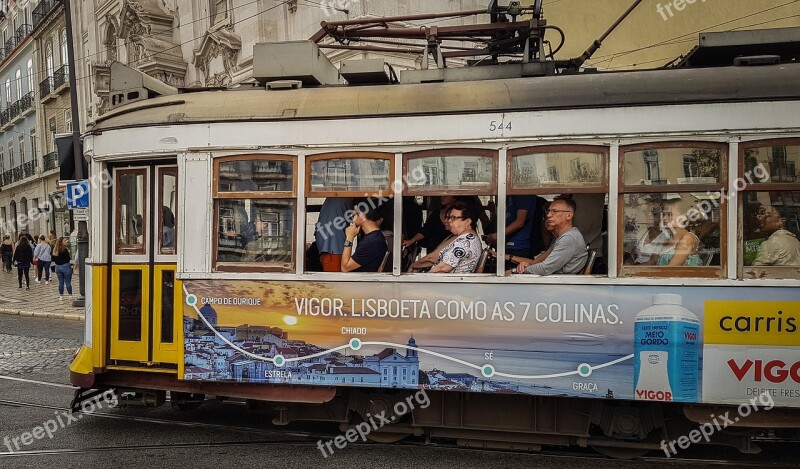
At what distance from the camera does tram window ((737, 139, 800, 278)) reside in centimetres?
516

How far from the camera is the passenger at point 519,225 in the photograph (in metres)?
5.71

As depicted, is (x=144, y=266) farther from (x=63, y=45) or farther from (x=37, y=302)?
(x=63, y=45)

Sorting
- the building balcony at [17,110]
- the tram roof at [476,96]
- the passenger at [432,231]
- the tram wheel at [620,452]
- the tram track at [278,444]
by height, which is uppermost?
the building balcony at [17,110]

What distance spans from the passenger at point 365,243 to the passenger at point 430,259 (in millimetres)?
282

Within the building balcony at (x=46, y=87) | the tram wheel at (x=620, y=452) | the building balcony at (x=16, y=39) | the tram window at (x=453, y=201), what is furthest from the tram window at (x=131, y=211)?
the building balcony at (x=16, y=39)

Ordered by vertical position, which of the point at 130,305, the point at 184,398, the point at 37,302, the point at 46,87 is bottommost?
the point at 37,302

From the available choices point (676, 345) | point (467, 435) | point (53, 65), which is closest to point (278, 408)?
point (467, 435)

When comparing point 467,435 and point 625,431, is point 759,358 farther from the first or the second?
point 467,435

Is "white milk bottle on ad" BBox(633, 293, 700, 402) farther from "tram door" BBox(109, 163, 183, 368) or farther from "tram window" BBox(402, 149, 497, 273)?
"tram door" BBox(109, 163, 183, 368)

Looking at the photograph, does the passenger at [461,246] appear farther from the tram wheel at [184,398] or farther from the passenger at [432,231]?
the tram wheel at [184,398]

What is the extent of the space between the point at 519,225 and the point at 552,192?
0.42 m

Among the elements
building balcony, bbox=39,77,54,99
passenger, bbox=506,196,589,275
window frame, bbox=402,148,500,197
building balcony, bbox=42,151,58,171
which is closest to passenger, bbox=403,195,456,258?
window frame, bbox=402,148,500,197

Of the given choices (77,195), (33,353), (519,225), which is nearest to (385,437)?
(519,225)

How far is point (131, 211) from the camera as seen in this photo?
21.7 ft
